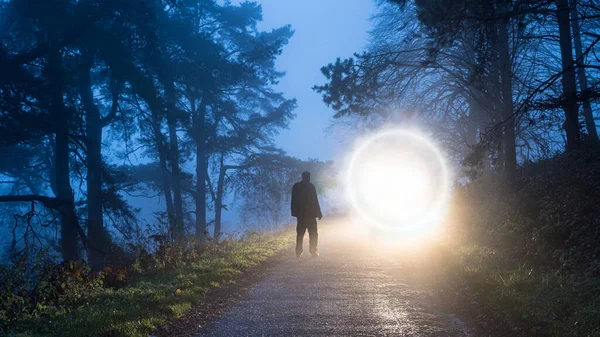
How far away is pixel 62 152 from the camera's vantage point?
14148 mm

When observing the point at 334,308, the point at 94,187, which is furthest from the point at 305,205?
the point at 94,187

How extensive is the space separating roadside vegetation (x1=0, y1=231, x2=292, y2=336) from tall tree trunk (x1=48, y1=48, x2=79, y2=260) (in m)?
4.59

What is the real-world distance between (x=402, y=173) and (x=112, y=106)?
57.1ft

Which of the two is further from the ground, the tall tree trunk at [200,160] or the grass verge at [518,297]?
the tall tree trunk at [200,160]

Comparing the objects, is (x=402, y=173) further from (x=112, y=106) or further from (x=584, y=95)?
(x=584, y=95)

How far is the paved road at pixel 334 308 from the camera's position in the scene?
5137 millimetres

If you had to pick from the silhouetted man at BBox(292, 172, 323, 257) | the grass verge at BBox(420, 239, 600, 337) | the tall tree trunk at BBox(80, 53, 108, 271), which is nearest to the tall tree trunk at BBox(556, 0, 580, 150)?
the grass verge at BBox(420, 239, 600, 337)

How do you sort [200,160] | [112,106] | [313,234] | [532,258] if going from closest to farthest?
[532,258], [313,234], [112,106], [200,160]

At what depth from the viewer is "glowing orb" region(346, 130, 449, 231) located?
987 inches

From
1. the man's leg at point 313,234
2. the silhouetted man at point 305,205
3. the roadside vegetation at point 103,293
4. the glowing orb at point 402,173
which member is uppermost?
the glowing orb at point 402,173

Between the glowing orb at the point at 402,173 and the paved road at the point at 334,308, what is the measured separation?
1488cm

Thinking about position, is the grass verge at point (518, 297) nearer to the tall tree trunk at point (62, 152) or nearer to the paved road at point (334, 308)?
the paved road at point (334, 308)

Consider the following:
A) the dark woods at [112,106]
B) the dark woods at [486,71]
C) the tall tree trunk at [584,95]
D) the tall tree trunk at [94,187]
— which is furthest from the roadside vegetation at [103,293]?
the tall tree trunk at [584,95]

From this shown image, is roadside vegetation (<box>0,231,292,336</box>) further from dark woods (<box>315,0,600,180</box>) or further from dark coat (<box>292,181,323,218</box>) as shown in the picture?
dark woods (<box>315,0,600,180</box>)
